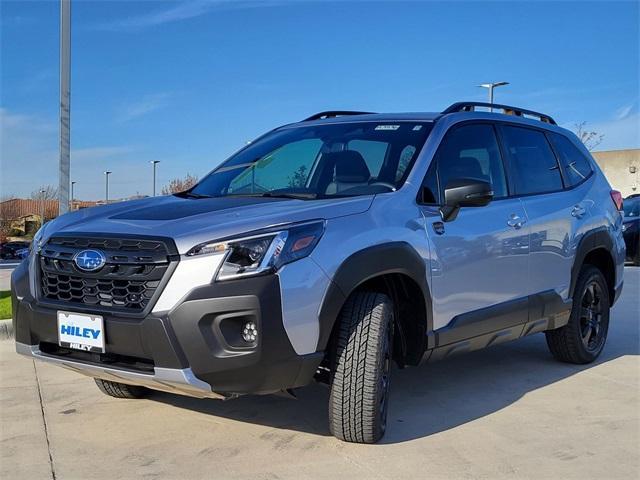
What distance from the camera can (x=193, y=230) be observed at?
3.10 meters

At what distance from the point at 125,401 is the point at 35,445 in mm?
822

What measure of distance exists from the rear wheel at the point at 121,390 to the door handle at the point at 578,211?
329 cm

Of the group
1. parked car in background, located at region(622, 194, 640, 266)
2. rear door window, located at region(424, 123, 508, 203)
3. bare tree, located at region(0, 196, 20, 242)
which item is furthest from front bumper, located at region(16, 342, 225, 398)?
bare tree, located at region(0, 196, 20, 242)

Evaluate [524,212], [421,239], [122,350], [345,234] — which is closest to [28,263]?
[122,350]

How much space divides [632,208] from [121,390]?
42.9ft

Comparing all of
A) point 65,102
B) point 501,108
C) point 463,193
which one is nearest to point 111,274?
point 463,193

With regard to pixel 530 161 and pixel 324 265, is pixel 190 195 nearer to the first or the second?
pixel 324 265

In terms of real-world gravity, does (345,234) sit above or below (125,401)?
above

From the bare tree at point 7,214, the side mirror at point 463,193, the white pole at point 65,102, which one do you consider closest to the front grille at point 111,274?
the side mirror at point 463,193

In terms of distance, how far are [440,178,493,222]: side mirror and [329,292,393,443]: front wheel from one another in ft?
2.56

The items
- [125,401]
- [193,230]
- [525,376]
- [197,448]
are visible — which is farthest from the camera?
[525,376]

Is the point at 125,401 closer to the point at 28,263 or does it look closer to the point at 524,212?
the point at 28,263

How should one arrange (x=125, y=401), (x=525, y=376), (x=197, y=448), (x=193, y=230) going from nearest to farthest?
(x=193, y=230) < (x=197, y=448) < (x=125, y=401) < (x=525, y=376)

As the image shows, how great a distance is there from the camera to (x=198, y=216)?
3.33 metres
